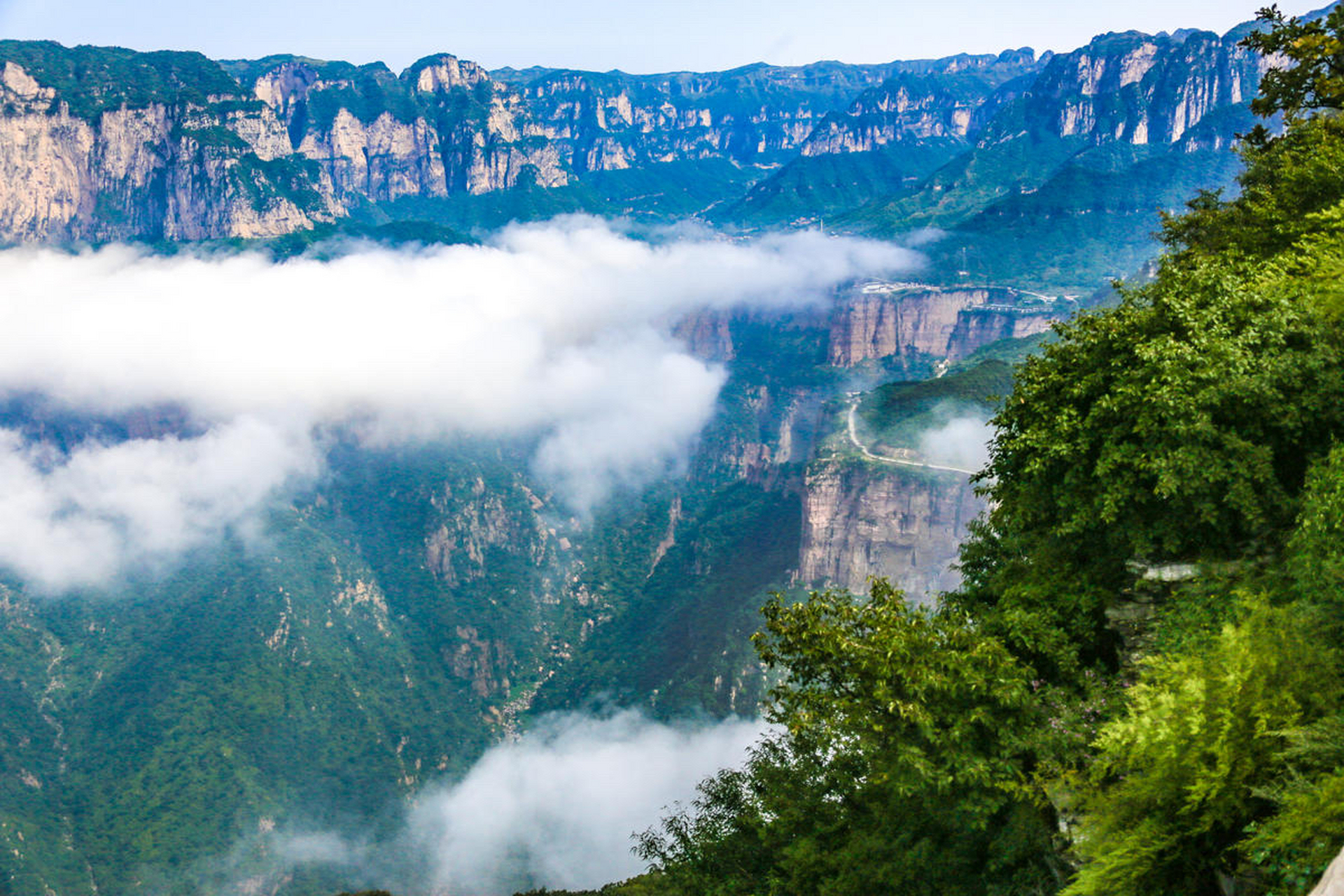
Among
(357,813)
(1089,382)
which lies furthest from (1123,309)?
(357,813)

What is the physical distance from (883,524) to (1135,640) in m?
154

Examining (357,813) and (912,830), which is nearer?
(912,830)

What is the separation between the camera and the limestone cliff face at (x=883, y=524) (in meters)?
168

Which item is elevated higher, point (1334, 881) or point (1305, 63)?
point (1305, 63)

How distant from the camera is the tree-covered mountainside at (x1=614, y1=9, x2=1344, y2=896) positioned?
16.3m

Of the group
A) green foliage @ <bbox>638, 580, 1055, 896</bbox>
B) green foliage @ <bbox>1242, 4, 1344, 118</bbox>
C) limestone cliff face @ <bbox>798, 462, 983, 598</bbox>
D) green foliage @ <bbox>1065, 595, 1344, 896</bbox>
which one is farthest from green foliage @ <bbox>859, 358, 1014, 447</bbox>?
green foliage @ <bbox>1065, 595, 1344, 896</bbox>

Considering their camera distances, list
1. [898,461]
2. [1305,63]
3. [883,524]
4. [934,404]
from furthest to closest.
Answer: [934,404] < [898,461] < [883,524] < [1305,63]

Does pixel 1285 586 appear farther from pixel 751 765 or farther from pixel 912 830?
pixel 751 765

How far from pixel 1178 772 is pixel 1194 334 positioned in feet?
40.3

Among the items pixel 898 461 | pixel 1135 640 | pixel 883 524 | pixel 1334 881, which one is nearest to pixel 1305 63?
pixel 1135 640

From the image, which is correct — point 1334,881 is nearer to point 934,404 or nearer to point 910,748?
point 910,748

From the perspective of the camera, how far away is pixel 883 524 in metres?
174

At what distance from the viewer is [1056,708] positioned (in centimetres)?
2225

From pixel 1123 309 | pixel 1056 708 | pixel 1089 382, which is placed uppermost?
pixel 1123 309
